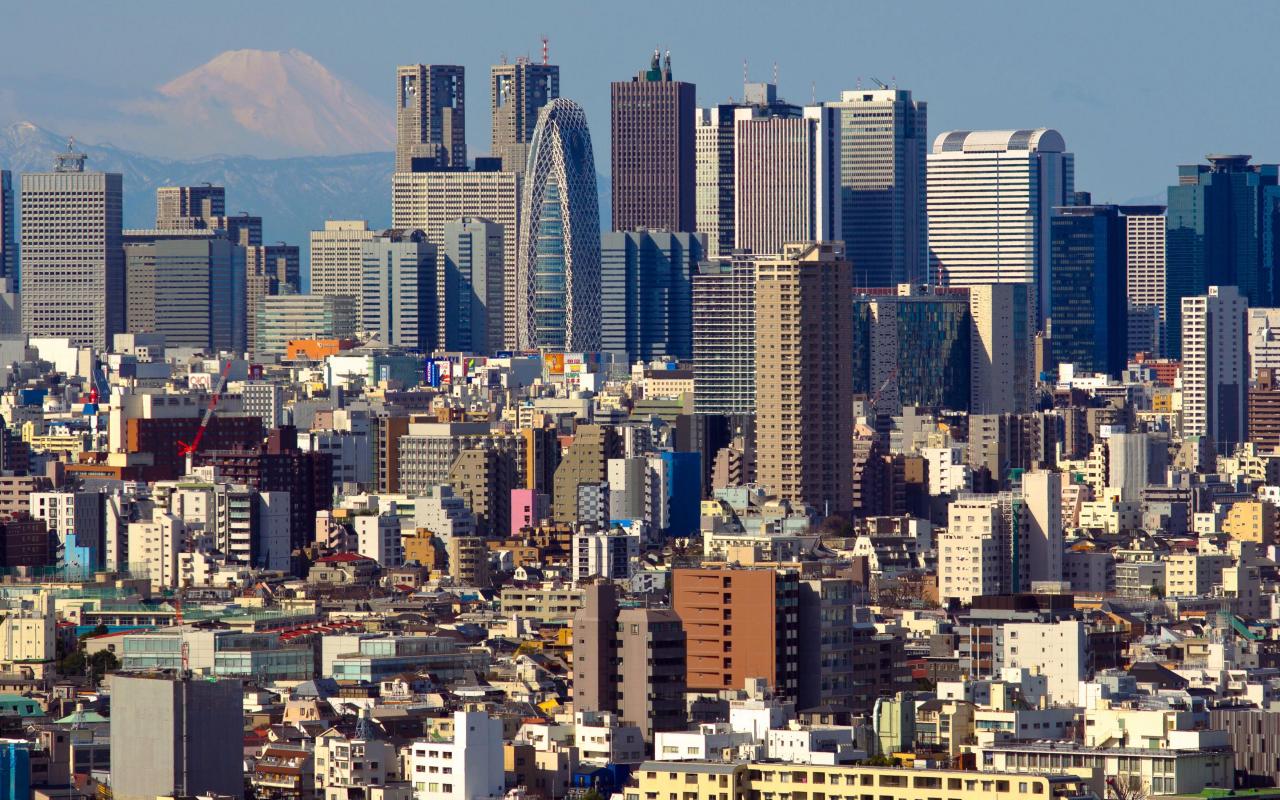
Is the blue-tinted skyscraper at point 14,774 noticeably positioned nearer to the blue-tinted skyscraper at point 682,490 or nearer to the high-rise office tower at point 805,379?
the high-rise office tower at point 805,379

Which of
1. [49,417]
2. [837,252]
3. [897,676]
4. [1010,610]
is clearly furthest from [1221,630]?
[49,417]

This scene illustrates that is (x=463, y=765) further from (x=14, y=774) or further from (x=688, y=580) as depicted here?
(x=688, y=580)

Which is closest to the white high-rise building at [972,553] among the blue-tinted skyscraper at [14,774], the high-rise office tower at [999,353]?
the blue-tinted skyscraper at [14,774]

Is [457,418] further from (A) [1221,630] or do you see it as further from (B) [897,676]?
(B) [897,676]

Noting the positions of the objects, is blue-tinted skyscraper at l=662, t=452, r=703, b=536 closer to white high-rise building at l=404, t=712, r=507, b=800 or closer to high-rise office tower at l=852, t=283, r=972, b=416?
high-rise office tower at l=852, t=283, r=972, b=416

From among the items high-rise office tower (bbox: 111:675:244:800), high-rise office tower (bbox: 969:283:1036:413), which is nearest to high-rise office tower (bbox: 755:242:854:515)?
high-rise office tower (bbox: 969:283:1036:413)

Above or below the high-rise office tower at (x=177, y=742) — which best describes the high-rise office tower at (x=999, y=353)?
above

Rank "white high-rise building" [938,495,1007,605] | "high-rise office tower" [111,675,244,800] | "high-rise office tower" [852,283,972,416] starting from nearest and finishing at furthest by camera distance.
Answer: "high-rise office tower" [111,675,244,800] → "white high-rise building" [938,495,1007,605] → "high-rise office tower" [852,283,972,416]
